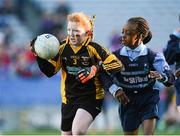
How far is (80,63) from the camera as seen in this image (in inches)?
325

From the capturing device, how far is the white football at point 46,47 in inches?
318

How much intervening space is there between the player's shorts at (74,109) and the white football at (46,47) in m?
0.64

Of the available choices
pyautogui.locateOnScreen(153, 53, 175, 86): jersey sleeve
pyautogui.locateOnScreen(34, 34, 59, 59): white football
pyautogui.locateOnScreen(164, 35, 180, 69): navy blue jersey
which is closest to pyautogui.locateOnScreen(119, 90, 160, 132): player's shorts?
pyautogui.locateOnScreen(153, 53, 175, 86): jersey sleeve

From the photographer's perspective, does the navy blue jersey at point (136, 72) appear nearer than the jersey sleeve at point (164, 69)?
No

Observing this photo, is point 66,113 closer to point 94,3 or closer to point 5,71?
point 5,71

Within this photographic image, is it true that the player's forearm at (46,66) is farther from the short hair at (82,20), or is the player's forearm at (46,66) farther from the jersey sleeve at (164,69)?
the jersey sleeve at (164,69)

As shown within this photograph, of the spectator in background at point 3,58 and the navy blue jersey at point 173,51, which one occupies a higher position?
the navy blue jersey at point 173,51

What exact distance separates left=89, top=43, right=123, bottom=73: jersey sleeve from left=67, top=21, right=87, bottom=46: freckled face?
185 millimetres

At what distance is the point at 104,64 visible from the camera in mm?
8172

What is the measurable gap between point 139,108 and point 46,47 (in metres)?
1.47

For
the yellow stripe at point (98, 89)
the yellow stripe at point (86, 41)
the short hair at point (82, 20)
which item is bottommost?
the yellow stripe at point (98, 89)

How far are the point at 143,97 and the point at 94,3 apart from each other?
1126cm

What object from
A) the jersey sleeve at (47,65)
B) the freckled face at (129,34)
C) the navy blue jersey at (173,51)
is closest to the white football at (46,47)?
the jersey sleeve at (47,65)

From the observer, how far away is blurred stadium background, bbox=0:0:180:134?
15844 millimetres
